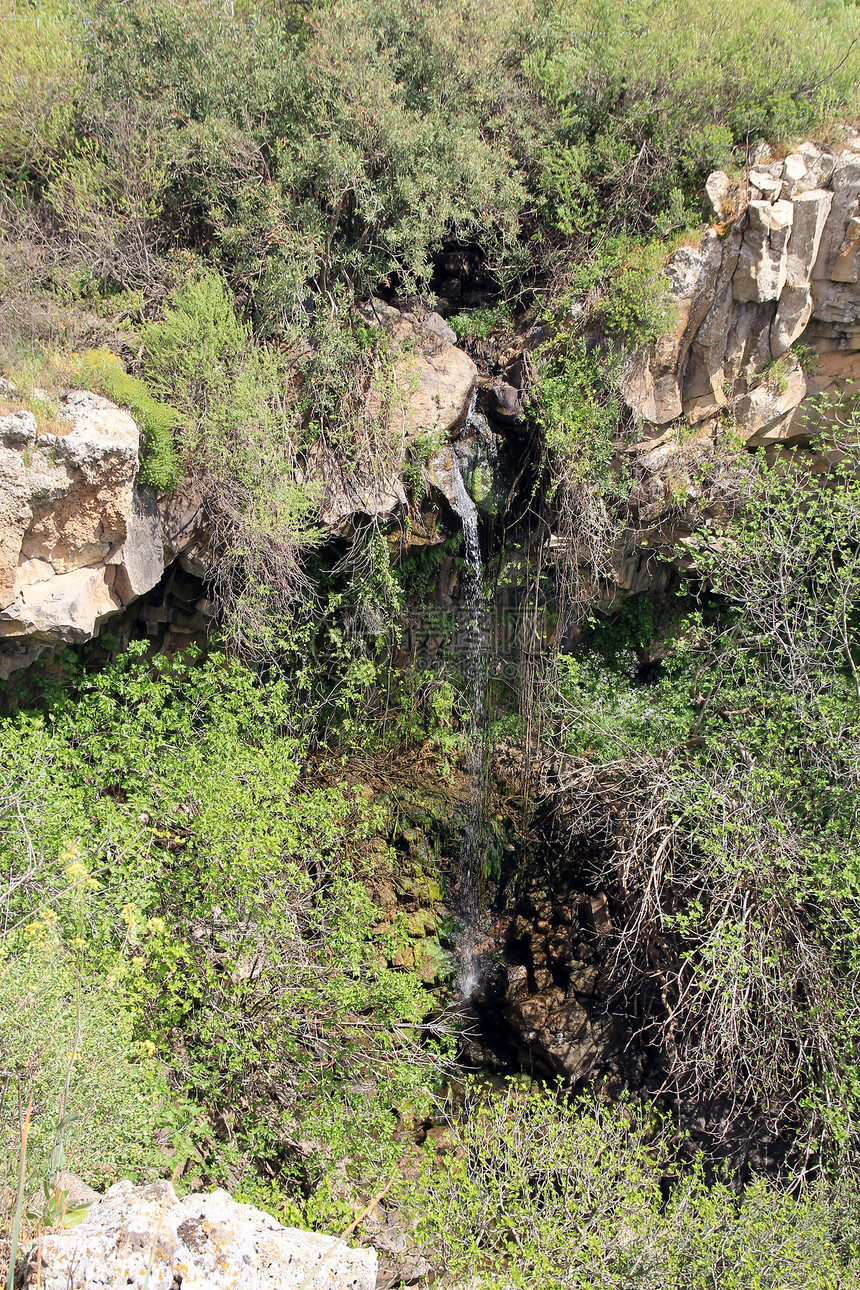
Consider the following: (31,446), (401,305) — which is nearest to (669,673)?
(401,305)

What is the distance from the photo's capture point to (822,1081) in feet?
18.5

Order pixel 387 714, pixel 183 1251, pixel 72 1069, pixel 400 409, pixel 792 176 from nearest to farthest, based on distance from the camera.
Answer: pixel 183 1251 < pixel 72 1069 < pixel 400 409 < pixel 792 176 < pixel 387 714

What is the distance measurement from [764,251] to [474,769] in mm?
5349

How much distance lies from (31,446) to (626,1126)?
19.0 feet

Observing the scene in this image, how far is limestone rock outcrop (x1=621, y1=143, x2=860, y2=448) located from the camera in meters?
7.02

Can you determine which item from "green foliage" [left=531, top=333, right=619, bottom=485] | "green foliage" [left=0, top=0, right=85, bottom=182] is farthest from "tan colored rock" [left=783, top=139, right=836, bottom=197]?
"green foliage" [left=0, top=0, right=85, bottom=182]

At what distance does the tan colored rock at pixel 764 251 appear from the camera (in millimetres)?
6934

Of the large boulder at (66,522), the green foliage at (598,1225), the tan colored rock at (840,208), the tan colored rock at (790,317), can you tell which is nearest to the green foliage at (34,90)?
the large boulder at (66,522)

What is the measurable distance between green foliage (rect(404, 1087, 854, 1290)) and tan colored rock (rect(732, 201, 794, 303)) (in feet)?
22.0

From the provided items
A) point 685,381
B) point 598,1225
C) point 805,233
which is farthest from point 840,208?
point 598,1225

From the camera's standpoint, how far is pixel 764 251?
7000 millimetres

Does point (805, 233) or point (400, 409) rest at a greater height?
point (805, 233)

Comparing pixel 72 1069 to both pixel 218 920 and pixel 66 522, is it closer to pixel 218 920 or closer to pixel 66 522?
pixel 218 920

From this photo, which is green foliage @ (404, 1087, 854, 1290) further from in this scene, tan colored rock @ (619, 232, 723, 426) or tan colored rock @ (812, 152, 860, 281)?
tan colored rock @ (812, 152, 860, 281)
